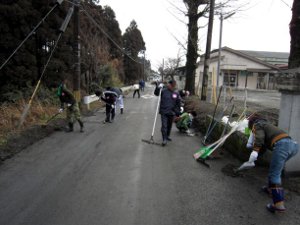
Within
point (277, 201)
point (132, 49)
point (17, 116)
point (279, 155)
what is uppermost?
point (132, 49)

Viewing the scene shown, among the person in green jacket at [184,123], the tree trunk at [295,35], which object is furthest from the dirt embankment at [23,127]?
the tree trunk at [295,35]

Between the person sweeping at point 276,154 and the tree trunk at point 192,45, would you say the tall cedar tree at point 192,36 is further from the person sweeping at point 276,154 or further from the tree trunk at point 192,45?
the person sweeping at point 276,154

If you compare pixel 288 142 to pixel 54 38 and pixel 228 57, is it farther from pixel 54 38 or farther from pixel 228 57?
pixel 228 57

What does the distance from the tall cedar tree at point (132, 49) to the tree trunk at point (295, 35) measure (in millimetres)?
47168

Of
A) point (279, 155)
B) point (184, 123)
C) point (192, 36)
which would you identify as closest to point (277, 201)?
point (279, 155)

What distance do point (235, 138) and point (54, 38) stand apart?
11915 millimetres

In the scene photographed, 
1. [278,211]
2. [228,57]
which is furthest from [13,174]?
[228,57]

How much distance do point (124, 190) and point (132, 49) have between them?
55.4m

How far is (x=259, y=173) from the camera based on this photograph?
20.1 feet

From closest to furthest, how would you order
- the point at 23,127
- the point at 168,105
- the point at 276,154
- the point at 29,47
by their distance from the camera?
the point at 276,154
the point at 168,105
the point at 23,127
the point at 29,47

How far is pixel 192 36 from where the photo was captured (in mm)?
20984

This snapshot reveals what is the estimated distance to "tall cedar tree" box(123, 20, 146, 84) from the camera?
54.4 metres

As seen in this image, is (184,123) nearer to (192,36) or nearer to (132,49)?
A: (192,36)

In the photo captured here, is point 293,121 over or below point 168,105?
over
